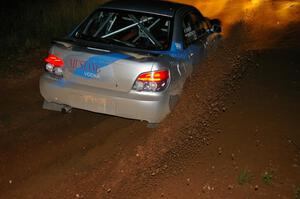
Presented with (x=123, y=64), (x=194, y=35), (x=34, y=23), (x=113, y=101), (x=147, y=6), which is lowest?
(x=34, y=23)

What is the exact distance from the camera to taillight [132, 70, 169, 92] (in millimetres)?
5418

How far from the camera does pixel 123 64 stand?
17.7 ft

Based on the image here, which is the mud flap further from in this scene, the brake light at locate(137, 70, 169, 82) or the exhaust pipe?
the brake light at locate(137, 70, 169, 82)

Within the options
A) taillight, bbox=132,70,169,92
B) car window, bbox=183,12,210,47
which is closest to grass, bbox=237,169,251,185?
taillight, bbox=132,70,169,92

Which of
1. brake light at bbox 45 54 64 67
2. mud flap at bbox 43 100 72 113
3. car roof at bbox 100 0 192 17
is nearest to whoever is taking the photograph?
brake light at bbox 45 54 64 67

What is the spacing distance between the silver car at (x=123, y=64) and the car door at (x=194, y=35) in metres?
0.05

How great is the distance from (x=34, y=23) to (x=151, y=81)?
8.04 meters

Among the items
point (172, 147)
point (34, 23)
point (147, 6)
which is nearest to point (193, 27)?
point (147, 6)

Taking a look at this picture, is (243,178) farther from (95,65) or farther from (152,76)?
(95,65)

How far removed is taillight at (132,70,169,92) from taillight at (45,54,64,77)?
1.02 meters

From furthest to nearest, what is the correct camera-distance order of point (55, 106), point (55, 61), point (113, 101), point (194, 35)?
point (194, 35)
point (55, 106)
point (55, 61)
point (113, 101)

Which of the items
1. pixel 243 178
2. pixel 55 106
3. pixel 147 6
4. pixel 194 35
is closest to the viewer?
pixel 243 178

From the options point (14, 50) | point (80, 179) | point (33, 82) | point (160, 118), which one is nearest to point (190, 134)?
point (160, 118)

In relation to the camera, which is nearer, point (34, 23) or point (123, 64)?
point (123, 64)
